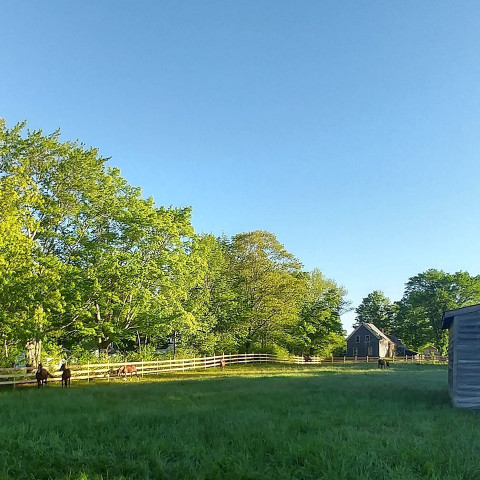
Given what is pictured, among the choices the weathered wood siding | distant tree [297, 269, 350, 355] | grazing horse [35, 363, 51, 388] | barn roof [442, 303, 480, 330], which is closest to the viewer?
barn roof [442, 303, 480, 330]

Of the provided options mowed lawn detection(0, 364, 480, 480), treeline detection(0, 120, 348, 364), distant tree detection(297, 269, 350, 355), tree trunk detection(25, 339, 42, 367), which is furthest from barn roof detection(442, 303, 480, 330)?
distant tree detection(297, 269, 350, 355)

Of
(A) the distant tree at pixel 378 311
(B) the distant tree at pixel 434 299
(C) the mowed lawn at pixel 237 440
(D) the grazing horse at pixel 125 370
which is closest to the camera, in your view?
(C) the mowed lawn at pixel 237 440

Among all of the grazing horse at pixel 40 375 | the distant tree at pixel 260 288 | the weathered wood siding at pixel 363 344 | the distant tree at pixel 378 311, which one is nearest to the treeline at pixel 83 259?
the grazing horse at pixel 40 375

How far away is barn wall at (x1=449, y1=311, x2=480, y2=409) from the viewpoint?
17250 mm

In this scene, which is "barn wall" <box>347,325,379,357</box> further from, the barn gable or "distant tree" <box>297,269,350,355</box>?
"distant tree" <box>297,269,350,355</box>

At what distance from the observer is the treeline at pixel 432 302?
78.8 meters

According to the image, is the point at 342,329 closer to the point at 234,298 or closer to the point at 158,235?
the point at 234,298

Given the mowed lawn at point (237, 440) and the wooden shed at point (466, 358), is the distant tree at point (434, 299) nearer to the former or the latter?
the wooden shed at point (466, 358)

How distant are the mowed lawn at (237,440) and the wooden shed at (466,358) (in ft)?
4.54

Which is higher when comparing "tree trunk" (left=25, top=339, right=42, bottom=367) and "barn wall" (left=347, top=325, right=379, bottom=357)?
"tree trunk" (left=25, top=339, right=42, bottom=367)

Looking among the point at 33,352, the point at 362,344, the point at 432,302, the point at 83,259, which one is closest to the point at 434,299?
the point at 432,302

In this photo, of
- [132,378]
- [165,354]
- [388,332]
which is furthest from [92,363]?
[388,332]

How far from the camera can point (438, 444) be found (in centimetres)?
1010

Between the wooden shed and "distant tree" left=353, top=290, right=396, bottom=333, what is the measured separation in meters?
97.3
